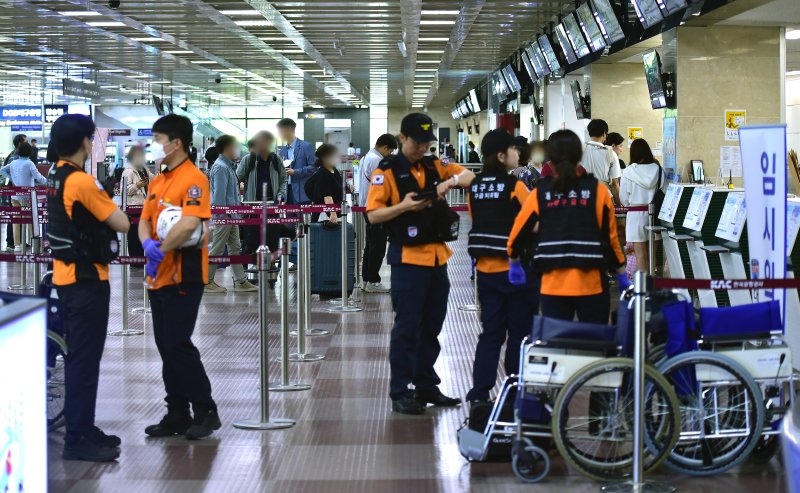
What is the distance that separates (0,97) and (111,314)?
25.3m

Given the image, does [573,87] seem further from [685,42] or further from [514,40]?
[685,42]

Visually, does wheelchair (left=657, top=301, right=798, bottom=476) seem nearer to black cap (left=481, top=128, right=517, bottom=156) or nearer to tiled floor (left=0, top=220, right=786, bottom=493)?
tiled floor (left=0, top=220, right=786, bottom=493)

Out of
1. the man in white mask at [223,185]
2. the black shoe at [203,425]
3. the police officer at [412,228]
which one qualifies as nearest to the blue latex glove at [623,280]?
the police officer at [412,228]

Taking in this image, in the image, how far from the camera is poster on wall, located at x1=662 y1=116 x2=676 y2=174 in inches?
503

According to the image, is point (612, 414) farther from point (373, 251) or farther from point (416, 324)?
point (373, 251)

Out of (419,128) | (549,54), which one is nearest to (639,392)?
(419,128)

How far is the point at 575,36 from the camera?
15.1 metres

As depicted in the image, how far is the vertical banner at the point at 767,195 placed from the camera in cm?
552

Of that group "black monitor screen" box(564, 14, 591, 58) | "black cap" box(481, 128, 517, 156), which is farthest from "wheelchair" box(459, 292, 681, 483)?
"black monitor screen" box(564, 14, 591, 58)

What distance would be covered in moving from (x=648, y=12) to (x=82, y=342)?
7.89m

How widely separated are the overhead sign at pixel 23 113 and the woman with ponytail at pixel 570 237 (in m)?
26.1

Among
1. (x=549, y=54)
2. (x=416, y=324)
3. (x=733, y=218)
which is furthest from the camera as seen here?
(x=549, y=54)

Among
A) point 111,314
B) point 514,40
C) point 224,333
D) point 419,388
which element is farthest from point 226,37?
point 419,388

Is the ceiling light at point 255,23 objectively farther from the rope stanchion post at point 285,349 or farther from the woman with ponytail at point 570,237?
the woman with ponytail at point 570,237
